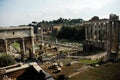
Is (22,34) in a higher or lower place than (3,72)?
higher

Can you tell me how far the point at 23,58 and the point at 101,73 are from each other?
23.4m

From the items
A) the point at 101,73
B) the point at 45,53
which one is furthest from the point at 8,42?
the point at 101,73

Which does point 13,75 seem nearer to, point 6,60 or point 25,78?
point 25,78

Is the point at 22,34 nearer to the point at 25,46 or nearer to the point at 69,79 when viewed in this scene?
the point at 25,46

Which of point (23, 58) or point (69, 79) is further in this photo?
point (23, 58)

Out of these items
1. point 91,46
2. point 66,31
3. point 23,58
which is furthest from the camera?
point 66,31

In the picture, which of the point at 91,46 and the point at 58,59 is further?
the point at 91,46

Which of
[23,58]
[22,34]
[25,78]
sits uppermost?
[22,34]

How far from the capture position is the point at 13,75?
15.1 m

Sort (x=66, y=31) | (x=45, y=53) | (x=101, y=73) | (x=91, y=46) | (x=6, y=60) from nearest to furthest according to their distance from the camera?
(x=101, y=73) → (x=6, y=60) → (x=45, y=53) → (x=91, y=46) → (x=66, y=31)

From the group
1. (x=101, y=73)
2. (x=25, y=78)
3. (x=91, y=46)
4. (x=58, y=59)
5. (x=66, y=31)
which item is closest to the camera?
(x=25, y=78)

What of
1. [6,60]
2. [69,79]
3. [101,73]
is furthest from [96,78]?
[6,60]

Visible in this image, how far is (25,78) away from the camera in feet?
47.9

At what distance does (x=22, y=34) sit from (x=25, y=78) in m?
22.6
